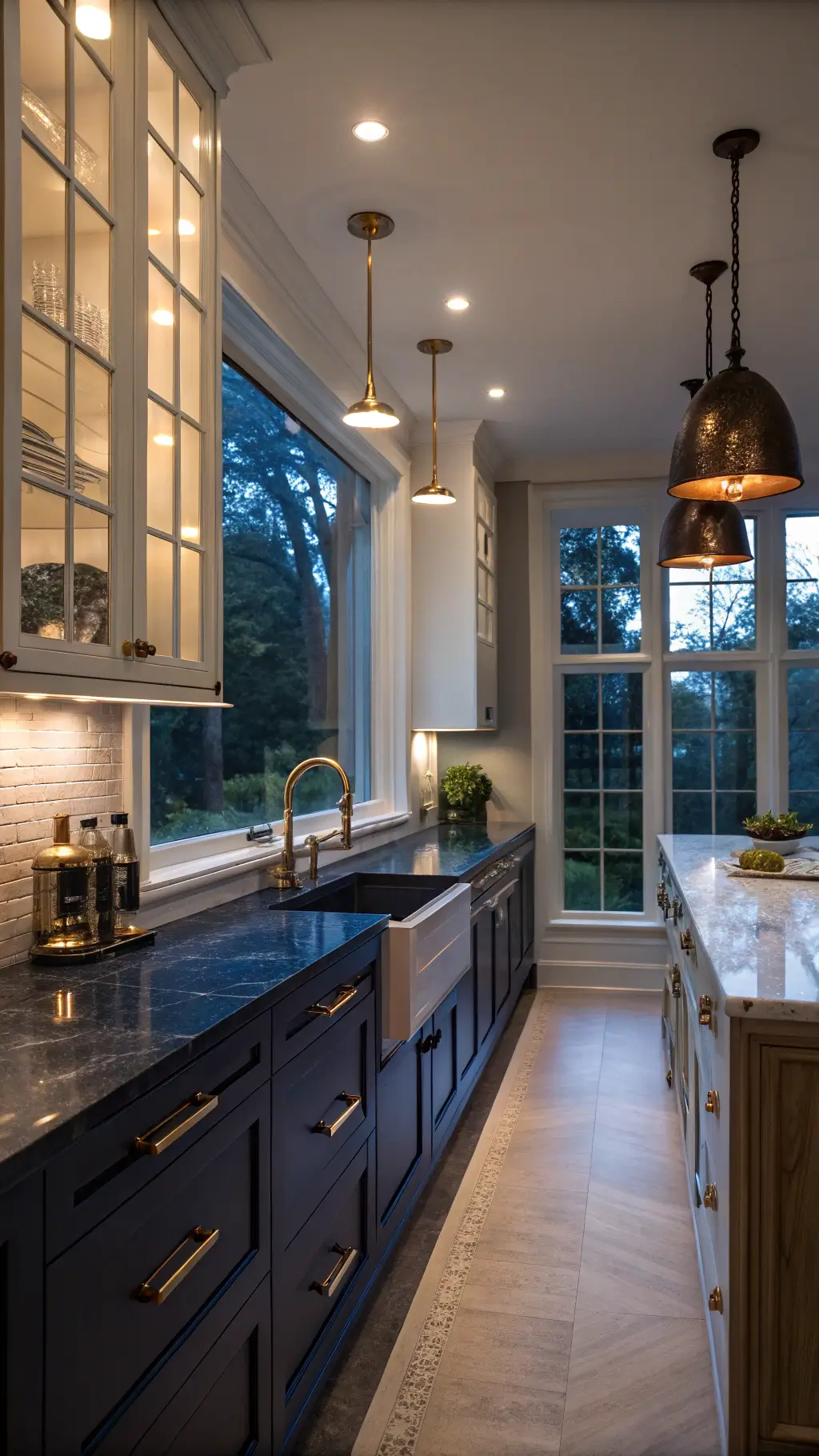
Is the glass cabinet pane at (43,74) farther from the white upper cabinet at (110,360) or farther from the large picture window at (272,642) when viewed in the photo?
the large picture window at (272,642)

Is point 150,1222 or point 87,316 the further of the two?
point 87,316

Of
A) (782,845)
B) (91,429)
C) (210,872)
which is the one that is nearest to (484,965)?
(782,845)

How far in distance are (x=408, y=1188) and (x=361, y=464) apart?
119 inches

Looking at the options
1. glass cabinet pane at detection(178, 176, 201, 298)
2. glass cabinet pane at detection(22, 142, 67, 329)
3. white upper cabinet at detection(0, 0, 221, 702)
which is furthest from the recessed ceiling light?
glass cabinet pane at detection(22, 142, 67, 329)

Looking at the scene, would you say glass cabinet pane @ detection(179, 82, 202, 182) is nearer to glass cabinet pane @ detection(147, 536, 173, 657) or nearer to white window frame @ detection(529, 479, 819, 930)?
glass cabinet pane @ detection(147, 536, 173, 657)

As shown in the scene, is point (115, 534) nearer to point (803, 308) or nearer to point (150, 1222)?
point (150, 1222)

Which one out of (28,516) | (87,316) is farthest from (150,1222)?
(87,316)

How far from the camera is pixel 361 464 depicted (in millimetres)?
4484

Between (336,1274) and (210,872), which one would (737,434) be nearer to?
(210,872)

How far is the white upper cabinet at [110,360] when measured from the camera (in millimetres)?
1439

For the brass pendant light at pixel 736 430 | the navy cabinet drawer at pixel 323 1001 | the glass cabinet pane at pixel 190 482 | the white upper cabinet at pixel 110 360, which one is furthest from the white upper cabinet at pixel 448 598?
the glass cabinet pane at pixel 190 482

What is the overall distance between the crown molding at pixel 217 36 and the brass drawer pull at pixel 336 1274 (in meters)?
2.42

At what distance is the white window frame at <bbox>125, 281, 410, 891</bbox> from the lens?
92.2 inches

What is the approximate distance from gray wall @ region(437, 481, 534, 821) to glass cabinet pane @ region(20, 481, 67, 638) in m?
4.33
